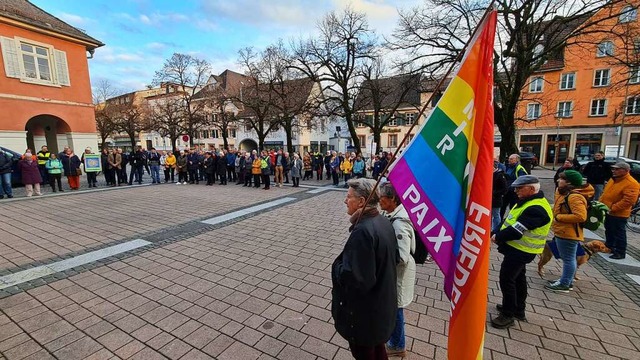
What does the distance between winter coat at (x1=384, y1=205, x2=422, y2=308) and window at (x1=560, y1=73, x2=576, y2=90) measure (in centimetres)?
3883

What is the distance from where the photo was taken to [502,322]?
3229 millimetres

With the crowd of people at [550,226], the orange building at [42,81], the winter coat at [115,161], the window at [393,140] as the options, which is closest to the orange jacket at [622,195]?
the crowd of people at [550,226]

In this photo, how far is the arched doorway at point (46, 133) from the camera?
63.5 ft

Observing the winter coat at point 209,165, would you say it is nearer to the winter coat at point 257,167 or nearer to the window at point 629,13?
the winter coat at point 257,167

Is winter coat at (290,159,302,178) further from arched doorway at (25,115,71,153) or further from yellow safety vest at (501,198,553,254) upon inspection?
arched doorway at (25,115,71,153)

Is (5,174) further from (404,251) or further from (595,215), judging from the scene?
(595,215)

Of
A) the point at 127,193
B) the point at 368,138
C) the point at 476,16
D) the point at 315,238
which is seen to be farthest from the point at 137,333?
the point at 368,138

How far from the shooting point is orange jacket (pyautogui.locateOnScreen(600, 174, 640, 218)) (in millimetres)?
4922

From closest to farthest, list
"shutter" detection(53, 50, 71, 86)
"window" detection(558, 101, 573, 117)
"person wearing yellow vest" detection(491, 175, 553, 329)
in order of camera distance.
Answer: "person wearing yellow vest" detection(491, 175, 553, 329)
"shutter" detection(53, 50, 71, 86)
"window" detection(558, 101, 573, 117)

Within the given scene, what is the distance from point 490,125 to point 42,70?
2527 centimetres

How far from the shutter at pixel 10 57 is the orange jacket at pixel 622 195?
26101mm

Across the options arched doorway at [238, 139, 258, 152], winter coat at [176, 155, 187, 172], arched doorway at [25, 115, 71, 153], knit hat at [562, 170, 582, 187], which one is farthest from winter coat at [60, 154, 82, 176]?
arched doorway at [238, 139, 258, 152]

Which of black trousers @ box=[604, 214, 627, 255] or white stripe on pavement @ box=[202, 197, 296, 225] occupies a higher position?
black trousers @ box=[604, 214, 627, 255]

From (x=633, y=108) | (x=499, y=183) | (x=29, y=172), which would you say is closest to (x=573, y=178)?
(x=499, y=183)
